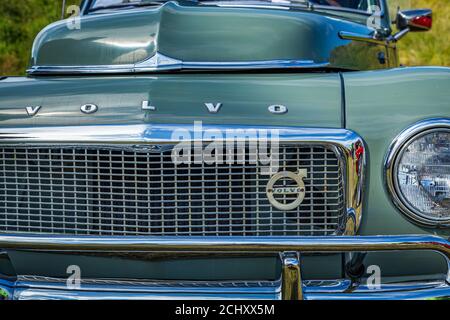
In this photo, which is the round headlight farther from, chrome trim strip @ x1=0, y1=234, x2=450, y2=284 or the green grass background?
the green grass background

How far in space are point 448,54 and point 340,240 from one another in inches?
377

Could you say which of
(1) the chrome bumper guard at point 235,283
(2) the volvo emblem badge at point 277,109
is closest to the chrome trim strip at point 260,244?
(1) the chrome bumper guard at point 235,283

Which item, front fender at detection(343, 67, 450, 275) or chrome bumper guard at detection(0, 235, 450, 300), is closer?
chrome bumper guard at detection(0, 235, 450, 300)

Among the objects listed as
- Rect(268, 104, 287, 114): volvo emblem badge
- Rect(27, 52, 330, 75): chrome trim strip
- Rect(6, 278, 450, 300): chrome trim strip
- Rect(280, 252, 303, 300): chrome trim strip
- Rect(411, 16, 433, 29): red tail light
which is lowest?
Rect(6, 278, 450, 300): chrome trim strip

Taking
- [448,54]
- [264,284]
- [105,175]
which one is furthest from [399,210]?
[448,54]

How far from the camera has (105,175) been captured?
2447 mm

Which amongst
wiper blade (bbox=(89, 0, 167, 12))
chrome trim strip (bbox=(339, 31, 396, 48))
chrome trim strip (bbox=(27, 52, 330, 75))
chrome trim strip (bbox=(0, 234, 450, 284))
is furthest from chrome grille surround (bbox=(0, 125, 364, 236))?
wiper blade (bbox=(89, 0, 167, 12))

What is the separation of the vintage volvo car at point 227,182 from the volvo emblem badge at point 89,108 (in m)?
0.02

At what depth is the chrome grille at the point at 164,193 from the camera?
2.39 meters

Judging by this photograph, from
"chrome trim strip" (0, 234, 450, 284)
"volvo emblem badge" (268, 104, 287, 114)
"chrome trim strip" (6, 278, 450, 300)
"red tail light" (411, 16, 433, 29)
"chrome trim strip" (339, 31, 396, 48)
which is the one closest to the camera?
"chrome trim strip" (0, 234, 450, 284)

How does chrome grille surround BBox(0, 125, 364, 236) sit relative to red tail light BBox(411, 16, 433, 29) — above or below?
below

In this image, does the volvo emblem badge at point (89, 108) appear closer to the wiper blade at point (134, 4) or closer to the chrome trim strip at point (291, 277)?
the chrome trim strip at point (291, 277)

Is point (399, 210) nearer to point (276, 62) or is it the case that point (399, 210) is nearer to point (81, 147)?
point (276, 62)

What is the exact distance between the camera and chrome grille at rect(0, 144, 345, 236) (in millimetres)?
2393
